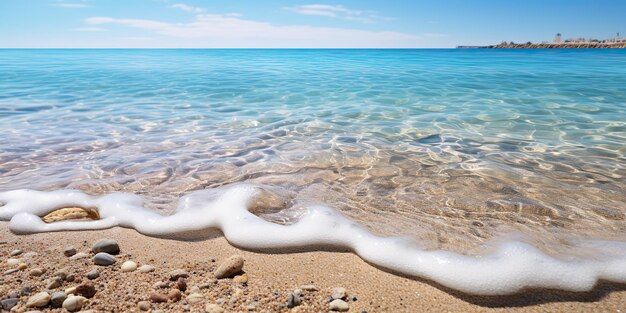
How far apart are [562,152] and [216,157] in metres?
4.51

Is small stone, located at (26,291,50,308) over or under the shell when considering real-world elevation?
over

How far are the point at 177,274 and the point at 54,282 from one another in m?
0.60

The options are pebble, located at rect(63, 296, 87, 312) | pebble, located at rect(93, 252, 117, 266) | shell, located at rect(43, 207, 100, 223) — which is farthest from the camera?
shell, located at rect(43, 207, 100, 223)

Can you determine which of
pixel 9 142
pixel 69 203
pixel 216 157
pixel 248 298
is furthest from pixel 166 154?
pixel 248 298

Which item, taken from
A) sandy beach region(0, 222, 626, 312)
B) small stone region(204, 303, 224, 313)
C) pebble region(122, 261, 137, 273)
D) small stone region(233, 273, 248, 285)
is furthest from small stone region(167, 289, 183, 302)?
pebble region(122, 261, 137, 273)

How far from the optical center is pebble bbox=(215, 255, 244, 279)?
2.06m

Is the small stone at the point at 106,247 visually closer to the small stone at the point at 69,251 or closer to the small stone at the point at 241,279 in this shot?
the small stone at the point at 69,251

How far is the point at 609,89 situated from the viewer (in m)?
12.0

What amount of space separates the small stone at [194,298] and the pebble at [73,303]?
0.49 metres

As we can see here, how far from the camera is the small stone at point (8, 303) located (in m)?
1.74

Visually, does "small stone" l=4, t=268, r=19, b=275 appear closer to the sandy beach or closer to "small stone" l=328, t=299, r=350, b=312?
the sandy beach

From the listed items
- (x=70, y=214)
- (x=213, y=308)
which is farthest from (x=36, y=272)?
(x=213, y=308)

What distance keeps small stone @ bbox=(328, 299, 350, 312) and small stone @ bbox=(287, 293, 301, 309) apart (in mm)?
156

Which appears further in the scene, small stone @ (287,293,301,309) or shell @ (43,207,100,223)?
shell @ (43,207,100,223)
